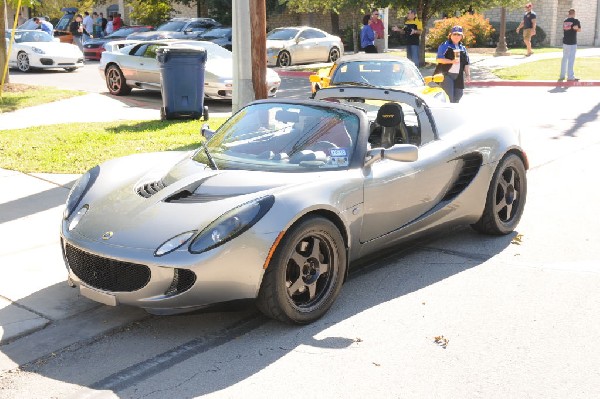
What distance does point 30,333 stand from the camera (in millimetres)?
5066

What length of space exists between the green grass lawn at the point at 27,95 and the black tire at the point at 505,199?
34.8 ft

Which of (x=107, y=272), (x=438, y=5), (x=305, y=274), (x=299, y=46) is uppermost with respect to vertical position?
(x=438, y=5)

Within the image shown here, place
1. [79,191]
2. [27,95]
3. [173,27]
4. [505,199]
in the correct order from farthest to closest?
[173,27], [27,95], [505,199], [79,191]

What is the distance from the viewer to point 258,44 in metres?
10.9

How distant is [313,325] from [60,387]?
1.61 meters

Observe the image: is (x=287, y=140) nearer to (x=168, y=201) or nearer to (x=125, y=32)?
(x=168, y=201)

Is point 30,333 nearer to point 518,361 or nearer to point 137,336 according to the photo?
point 137,336

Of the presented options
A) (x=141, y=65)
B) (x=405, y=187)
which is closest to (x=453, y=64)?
(x=141, y=65)

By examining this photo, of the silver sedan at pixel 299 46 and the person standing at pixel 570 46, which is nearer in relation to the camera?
the person standing at pixel 570 46

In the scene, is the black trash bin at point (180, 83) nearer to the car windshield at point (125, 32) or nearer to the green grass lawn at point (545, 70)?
the green grass lawn at point (545, 70)

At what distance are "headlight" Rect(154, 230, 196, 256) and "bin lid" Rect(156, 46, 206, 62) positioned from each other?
944cm

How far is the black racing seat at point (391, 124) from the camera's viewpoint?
6445 mm

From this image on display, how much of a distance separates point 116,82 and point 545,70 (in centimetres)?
1263

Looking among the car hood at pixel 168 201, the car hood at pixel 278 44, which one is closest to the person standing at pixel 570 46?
the car hood at pixel 278 44
